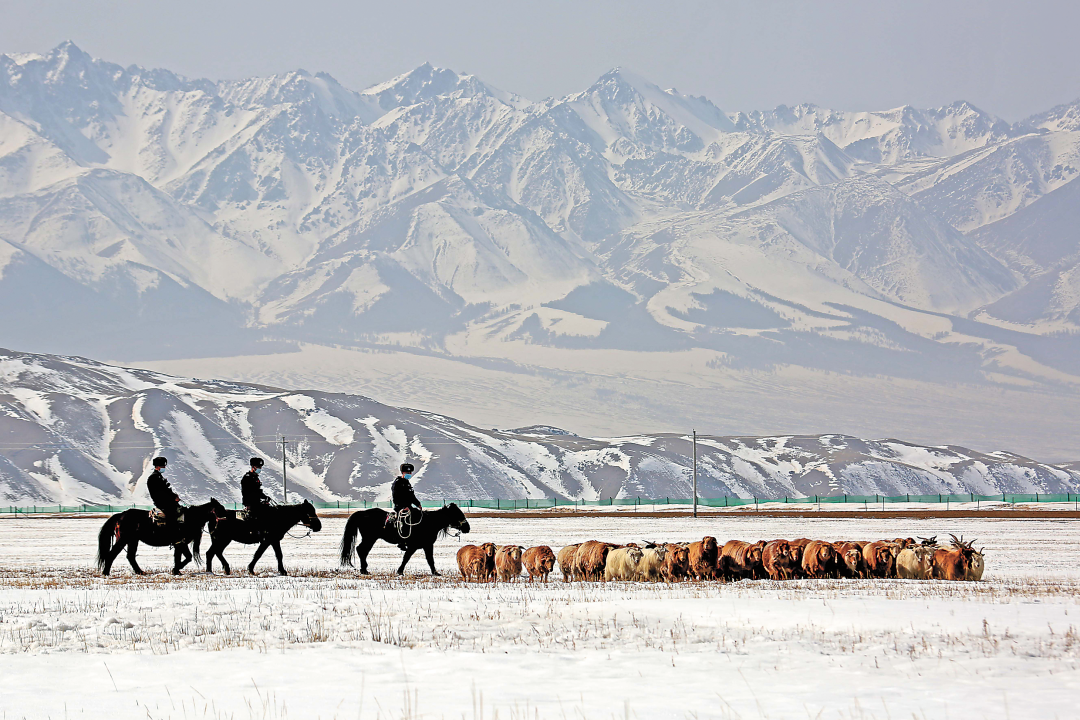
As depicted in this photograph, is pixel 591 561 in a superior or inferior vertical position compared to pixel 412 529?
inferior

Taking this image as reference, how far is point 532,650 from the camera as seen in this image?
1809cm

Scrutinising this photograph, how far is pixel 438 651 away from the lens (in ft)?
59.1

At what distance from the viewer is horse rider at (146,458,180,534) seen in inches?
1135

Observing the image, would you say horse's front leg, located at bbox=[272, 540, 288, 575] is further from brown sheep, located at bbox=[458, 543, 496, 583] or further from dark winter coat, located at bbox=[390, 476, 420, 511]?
brown sheep, located at bbox=[458, 543, 496, 583]

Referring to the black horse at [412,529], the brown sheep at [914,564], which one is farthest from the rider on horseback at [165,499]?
the brown sheep at [914,564]

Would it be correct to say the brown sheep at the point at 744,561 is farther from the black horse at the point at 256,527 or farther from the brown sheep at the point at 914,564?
the black horse at the point at 256,527

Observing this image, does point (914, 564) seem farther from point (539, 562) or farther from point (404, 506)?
point (404, 506)

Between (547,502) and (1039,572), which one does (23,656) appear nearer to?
(1039,572)

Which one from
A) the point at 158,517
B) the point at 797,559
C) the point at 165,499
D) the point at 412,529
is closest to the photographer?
the point at 165,499

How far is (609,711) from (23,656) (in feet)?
29.9

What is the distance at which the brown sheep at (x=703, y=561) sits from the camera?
30.4 meters

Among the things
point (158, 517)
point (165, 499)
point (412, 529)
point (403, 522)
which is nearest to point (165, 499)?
point (165, 499)

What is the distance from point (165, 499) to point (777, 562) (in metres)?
15.6

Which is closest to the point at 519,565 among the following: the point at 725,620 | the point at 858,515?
the point at 725,620
